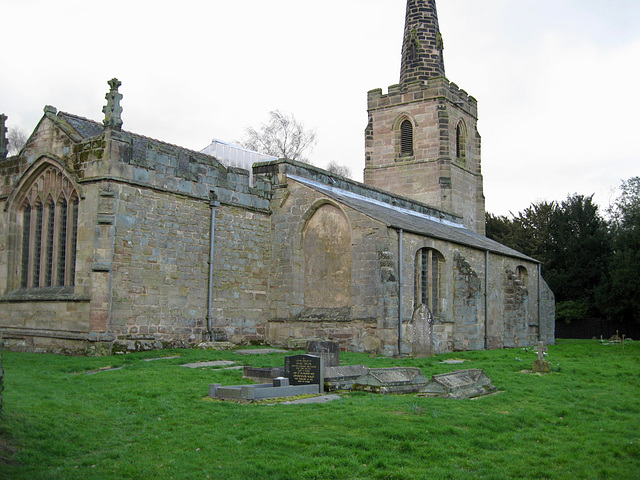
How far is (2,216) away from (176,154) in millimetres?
6518

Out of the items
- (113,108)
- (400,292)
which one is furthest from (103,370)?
(400,292)

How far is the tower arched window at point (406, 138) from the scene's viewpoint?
3988 centimetres

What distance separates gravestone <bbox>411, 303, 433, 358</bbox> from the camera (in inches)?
795

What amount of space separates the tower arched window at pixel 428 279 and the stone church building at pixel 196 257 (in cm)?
5

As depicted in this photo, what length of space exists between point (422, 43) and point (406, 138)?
5758 mm

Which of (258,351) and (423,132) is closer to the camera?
(258,351)

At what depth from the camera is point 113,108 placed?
19438 mm

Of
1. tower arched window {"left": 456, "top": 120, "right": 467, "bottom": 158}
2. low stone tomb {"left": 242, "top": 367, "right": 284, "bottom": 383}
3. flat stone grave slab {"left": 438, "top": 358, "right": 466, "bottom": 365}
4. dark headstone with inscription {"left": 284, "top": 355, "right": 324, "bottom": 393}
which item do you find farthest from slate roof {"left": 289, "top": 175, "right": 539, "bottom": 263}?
Answer: dark headstone with inscription {"left": 284, "top": 355, "right": 324, "bottom": 393}

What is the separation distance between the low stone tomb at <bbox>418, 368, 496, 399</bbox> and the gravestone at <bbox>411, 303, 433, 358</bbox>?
6408 mm

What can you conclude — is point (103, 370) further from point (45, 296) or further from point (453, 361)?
point (453, 361)

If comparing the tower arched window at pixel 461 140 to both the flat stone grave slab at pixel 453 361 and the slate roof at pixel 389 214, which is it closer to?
the slate roof at pixel 389 214

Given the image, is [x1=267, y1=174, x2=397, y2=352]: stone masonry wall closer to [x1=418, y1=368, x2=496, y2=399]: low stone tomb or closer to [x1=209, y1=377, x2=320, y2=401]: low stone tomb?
[x1=418, y1=368, x2=496, y2=399]: low stone tomb

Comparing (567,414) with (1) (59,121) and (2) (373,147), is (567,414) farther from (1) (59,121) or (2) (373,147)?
(2) (373,147)

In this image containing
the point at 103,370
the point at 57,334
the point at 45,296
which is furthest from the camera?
the point at 45,296
